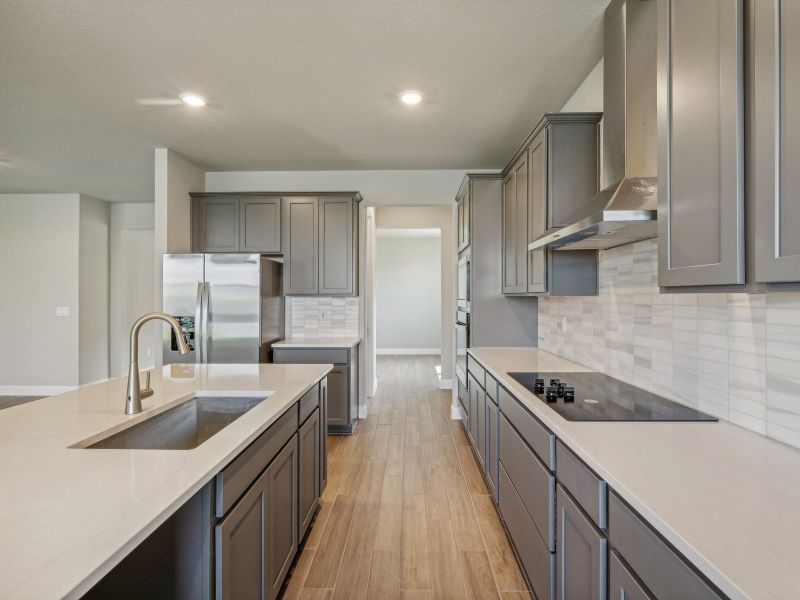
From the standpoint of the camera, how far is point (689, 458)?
3.84 ft

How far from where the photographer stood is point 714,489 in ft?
3.21

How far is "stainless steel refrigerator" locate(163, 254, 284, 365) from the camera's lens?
147 inches

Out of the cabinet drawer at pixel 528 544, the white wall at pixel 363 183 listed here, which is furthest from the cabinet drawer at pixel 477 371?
the white wall at pixel 363 183

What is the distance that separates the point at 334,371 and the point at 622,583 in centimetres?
322

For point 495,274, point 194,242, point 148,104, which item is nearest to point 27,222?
point 194,242

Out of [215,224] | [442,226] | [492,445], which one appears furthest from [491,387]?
[442,226]

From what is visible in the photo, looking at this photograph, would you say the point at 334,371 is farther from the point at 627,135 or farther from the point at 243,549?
the point at 627,135

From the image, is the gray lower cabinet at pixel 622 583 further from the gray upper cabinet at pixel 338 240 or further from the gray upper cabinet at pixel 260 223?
the gray upper cabinet at pixel 260 223

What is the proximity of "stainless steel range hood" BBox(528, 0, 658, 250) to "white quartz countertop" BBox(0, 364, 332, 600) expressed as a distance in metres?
1.48

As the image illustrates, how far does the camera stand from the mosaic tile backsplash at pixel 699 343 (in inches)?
50.2

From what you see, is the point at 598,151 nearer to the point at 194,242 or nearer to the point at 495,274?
the point at 495,274

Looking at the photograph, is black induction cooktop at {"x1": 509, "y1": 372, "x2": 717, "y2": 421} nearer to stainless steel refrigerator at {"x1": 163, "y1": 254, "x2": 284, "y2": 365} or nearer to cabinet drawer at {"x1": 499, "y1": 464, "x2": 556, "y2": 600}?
cabinet drawer at {"x1": 499, "y1": 464, "x2": 556, "y2": 600}

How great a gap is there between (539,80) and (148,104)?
2707 mm

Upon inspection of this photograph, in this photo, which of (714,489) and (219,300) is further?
(219,300)
